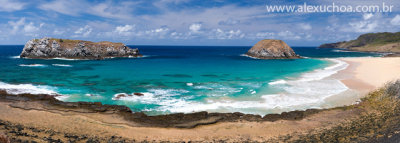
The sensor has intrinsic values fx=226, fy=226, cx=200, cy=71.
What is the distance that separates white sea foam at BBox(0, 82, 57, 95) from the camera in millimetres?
28422

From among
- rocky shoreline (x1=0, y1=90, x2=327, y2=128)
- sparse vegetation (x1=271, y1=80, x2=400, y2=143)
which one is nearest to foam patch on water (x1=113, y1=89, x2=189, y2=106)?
rocky shoreline (x1=0, y1=90, x2=327, y2=128)

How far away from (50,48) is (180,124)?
8473 cm

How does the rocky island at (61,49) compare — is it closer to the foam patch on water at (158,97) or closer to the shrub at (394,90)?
the foam patch on water at (158,97)

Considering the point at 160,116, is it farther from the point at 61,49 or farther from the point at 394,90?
the point at 61,49

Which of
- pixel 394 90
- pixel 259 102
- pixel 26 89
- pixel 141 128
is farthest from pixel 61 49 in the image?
pixel 394 90

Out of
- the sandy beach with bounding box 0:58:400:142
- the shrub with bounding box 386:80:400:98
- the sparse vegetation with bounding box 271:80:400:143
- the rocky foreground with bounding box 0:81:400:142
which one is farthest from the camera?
the shrub with bounding box 386:80:400:98

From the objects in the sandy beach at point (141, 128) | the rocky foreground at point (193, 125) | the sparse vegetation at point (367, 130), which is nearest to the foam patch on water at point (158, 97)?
Answer: the rocky foreground at point (193, 125)

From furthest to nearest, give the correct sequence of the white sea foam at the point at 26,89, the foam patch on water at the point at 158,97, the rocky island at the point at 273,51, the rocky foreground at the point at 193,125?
the rocky island at the point at 273,51
the white sea foam at the point at 26,89
the foam patch on water at the point at 158,97
the rocky foreground at the point at 193,125

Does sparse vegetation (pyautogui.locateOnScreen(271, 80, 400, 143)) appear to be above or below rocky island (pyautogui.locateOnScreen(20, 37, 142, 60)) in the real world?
below

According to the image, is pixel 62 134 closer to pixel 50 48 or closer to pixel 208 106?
pixel 208 106

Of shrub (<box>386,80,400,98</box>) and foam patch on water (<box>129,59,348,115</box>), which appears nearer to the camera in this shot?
shrub (<box>386,80,400,98</box>)

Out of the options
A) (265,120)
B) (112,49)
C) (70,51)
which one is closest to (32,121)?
(265,120)

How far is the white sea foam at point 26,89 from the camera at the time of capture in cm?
2842

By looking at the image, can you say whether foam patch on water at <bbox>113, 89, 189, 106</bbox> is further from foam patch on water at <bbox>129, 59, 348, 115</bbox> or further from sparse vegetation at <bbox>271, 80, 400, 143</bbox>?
sparse vegetation at <bbox>271, 80, 400, 143</bbox>
